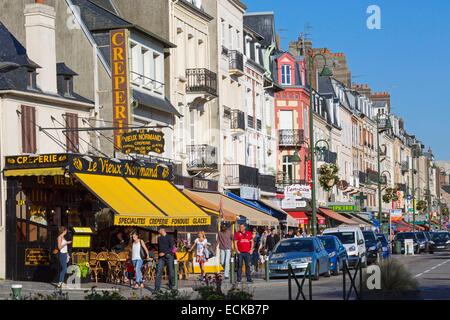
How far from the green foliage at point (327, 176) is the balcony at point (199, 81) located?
24.2 metres

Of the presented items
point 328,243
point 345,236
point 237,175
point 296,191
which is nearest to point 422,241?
point 237,175

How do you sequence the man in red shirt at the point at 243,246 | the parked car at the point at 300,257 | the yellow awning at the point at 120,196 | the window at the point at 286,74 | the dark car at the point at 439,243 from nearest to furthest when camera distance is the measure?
the yellow awning at the point at 120,196
the man in red shirt at the point at 243,246
the parked car at the point at 300,257
the dark car at the point at 439,243
the window at the point at 286,74

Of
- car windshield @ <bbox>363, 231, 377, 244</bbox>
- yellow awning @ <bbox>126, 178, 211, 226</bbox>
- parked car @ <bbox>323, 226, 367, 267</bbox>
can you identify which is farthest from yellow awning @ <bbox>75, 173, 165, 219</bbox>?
car windshield @ <bbox>363, 231, 377, 244</bbox>

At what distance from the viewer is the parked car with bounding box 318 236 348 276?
36.6m

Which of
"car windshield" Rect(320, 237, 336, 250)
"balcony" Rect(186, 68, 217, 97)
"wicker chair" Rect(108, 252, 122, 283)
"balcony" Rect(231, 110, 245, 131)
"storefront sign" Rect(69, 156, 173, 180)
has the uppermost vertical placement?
"balcony" Rect(186, 68, 217, 97)

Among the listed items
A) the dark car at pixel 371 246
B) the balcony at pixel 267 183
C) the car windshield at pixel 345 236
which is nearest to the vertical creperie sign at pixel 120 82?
the car windshield at pixel 345 236

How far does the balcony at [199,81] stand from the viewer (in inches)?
1775

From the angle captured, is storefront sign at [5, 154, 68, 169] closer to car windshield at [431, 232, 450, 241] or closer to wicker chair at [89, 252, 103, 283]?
wicker chair at [89, 252, 103, 283]

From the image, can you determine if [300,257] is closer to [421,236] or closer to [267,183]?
[267,183]

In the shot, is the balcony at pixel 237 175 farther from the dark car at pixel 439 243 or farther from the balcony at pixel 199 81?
the dark car at pixel 439 243

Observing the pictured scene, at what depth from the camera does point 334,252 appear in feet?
122

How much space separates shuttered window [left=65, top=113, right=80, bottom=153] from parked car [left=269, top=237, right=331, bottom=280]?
7118 millimetres

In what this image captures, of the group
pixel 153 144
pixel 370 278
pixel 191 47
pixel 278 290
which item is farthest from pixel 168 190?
pixel 370 278
